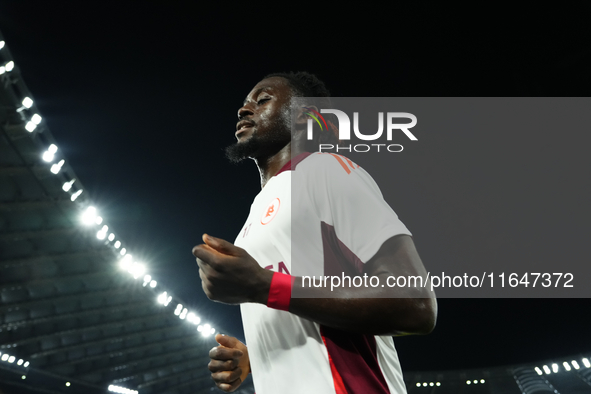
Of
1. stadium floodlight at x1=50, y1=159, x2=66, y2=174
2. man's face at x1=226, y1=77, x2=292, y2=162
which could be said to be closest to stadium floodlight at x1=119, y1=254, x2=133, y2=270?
stadium floodlight at x1=50, y1=159, x2=66, y2=174

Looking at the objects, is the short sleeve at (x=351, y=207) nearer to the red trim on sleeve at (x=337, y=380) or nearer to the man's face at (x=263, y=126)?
the red trim on sleeve at (x=337, y=380)

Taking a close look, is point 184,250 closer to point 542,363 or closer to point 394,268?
point 394,268

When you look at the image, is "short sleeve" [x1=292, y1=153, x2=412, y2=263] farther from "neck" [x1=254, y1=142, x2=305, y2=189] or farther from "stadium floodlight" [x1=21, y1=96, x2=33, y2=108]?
"stadium floodlight" [x1=21, y1=96, x2=33, y2=108]

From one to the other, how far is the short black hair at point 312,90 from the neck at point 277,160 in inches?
5.2

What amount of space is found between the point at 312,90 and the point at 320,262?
1.33m

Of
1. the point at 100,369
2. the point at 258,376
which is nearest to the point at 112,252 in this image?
the point at 100,369

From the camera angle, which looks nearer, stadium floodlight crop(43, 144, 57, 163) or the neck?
the neck

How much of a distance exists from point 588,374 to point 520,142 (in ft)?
77.3

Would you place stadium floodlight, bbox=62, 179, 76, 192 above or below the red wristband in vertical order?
above

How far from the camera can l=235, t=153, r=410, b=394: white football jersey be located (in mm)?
1318

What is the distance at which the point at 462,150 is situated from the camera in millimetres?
11344

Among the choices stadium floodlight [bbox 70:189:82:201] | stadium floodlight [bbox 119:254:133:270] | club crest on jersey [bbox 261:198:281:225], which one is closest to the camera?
club crest on jersey [bbox 261:198:281:225]

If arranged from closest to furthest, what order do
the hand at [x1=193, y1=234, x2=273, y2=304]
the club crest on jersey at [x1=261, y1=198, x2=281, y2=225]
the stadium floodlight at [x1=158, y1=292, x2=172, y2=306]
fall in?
the hand at [x1=193, y1=234, x2=273, y2=304], the club crest on jersey at [x1=261, y1=198, x2=281, y2=225], the stadium floodlight at [x1=158, y1=292, x2=172, y2=306]

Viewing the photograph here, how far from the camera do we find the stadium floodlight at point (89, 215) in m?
13.6
